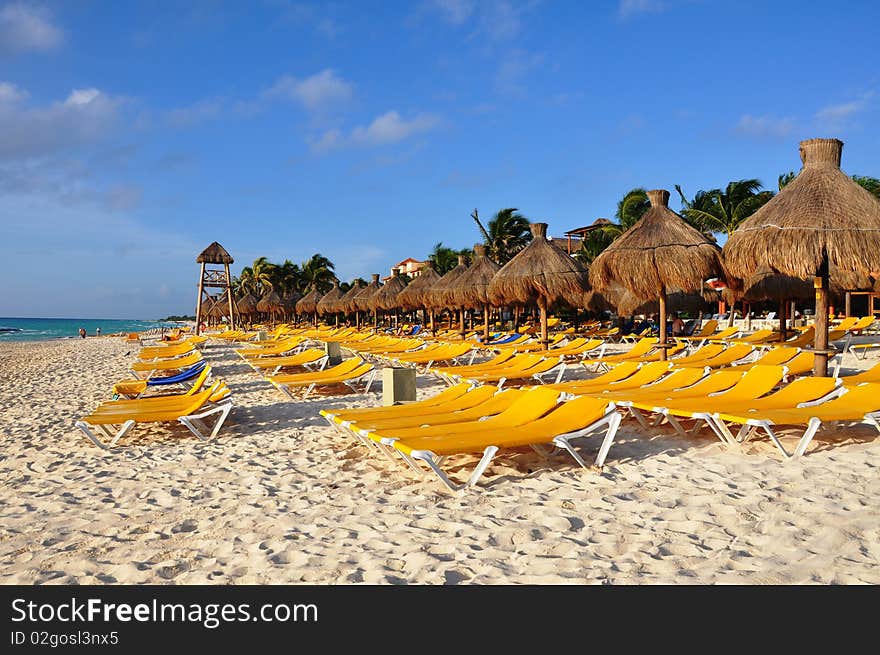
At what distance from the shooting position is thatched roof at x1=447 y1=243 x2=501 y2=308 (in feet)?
48.1

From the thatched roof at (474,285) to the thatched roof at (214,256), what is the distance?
16.7 metres

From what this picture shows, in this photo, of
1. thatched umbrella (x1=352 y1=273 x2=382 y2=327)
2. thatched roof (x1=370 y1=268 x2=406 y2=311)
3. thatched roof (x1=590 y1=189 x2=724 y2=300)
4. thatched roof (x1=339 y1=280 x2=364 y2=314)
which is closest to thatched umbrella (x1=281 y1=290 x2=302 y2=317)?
thatched roof (x1=339 y1=280 x2=364 y2=314)

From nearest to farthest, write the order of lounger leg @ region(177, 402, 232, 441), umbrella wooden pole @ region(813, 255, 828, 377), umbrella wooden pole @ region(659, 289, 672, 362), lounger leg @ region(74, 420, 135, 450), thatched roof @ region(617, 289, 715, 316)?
lounger leg @ region(74, 420, 135, 450) → lounger leg @ region(177, 402, 232, 441) → umbrella wooden pole @ region(813, 255, 828, 377) → umbrella wooden pole @ region(659, 289, 672, 362) → thatched roof @ region(617, 289, 715, 316)

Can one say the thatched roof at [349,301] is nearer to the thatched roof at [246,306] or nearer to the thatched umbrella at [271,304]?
the thatched umbrella at [271,304]

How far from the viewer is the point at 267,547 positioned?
109 inches

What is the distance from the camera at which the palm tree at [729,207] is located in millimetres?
22938

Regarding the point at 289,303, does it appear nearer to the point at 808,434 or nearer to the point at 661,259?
the point at 661,259

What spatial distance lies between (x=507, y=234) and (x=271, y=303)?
49.7 feet

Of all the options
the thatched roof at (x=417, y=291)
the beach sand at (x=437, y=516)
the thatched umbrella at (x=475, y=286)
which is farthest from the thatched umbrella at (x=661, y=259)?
the thatched roof at (x=417, y=291)

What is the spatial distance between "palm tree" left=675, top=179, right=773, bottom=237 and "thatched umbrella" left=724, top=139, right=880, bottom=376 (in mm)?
16436

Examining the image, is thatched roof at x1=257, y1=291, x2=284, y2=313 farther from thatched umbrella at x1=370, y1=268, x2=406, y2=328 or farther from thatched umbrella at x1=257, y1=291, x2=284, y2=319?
thatched umbrella at x1=370, y1=268, x2=406, y2=328

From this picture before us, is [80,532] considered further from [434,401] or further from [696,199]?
[696,199]

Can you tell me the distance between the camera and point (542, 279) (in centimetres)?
1145
